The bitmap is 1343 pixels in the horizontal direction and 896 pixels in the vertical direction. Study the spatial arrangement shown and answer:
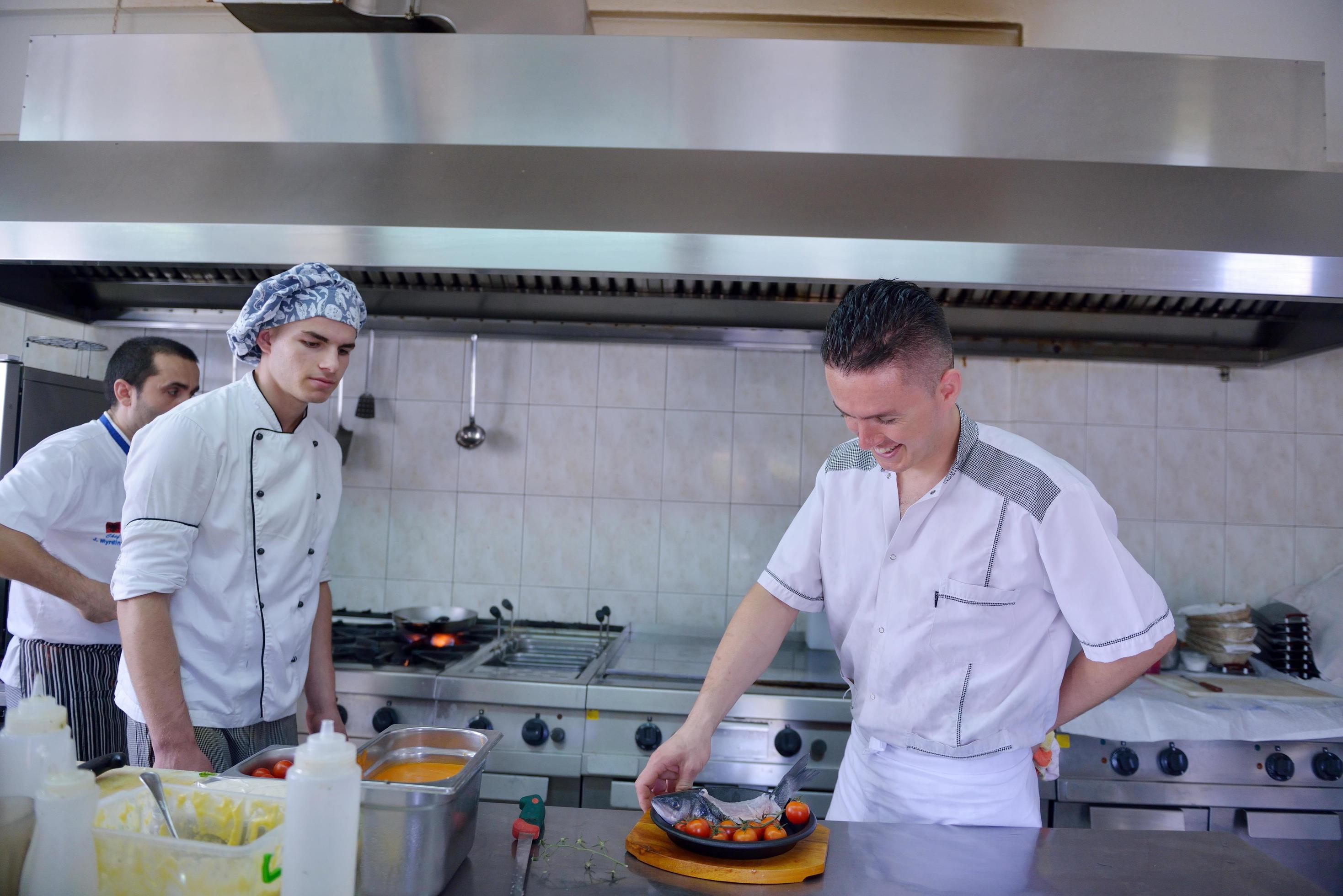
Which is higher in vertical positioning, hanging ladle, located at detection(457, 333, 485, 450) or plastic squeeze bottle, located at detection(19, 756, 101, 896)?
hanging ladle, located at detection(457, 333, 485, 450)

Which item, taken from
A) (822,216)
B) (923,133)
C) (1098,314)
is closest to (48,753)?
(822,216)

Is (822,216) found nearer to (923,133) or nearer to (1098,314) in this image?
(923,133)

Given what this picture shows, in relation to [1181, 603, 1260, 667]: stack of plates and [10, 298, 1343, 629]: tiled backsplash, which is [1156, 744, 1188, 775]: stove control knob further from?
[10, 298, 1343, 629]: tiled backsplash

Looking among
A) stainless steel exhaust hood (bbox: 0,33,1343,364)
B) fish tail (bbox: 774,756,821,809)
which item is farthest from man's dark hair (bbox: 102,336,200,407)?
fish tail (bbox: 774,756,821,809)

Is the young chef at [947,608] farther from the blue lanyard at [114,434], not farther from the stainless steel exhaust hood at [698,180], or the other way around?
the blue lanyard at [114,434]

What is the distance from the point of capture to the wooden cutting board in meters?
1.16

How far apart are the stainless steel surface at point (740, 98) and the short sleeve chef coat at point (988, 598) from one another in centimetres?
128

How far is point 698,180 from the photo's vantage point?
2.19m

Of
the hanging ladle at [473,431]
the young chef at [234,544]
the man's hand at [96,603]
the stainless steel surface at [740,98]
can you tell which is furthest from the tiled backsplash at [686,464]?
the young chef at [234,544]

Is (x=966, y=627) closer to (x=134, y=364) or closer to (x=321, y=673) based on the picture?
(x=321, y=673)

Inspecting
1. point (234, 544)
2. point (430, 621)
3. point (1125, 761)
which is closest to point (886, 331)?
point (234, 544)

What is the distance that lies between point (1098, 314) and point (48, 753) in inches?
118

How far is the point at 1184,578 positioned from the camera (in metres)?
3.06

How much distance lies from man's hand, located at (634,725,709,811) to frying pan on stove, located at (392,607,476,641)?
155cm
